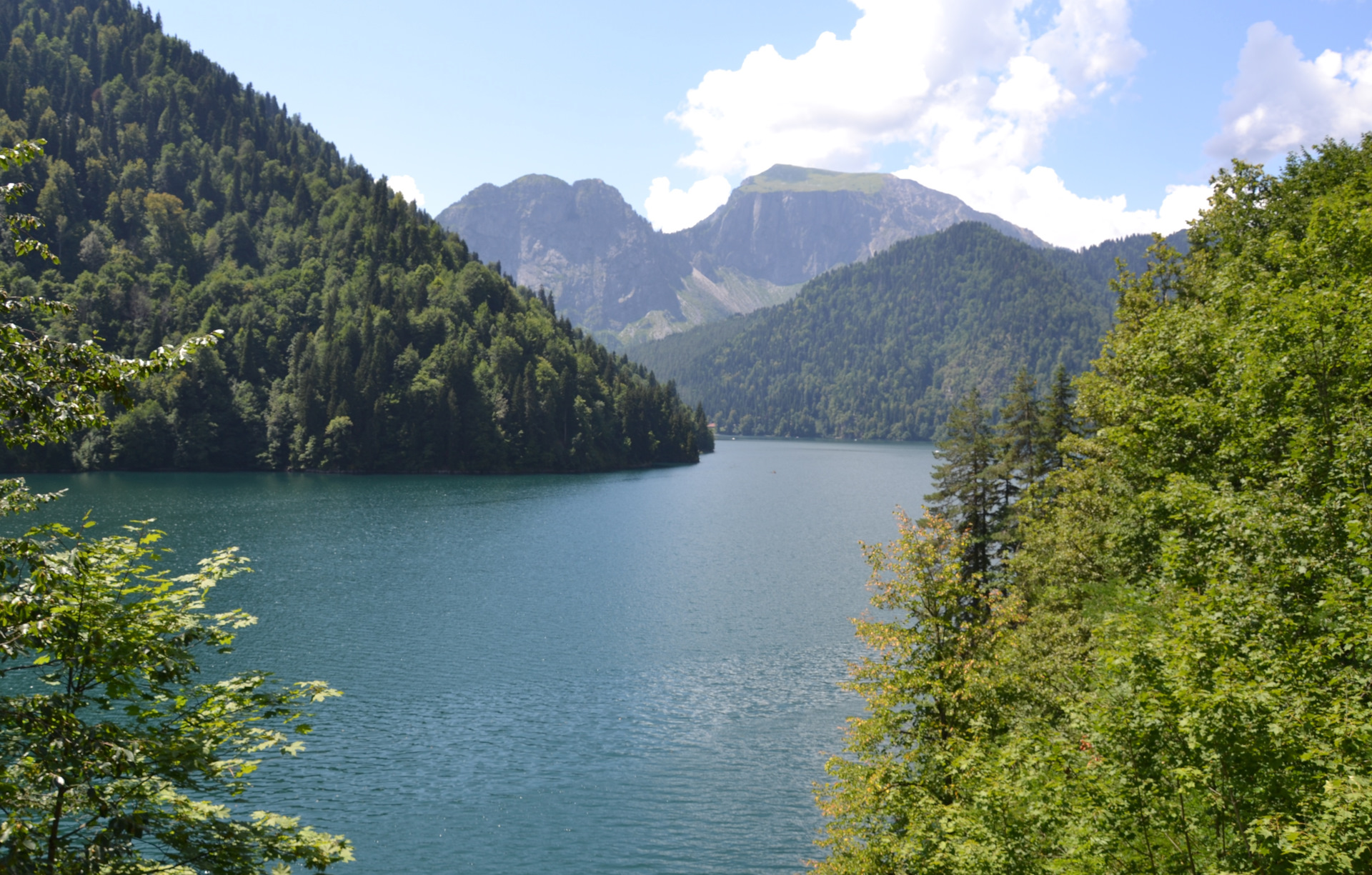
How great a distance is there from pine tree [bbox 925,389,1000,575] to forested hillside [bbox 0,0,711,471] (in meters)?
114

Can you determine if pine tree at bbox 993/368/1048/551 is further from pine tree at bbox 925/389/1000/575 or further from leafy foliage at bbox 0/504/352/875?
leafy foliage at bbox 0/504/352/875

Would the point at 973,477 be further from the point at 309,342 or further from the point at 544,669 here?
the point at 309,342

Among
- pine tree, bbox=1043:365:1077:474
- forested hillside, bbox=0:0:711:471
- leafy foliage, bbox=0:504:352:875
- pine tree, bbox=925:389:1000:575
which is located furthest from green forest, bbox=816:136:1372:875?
forested hillside, bbox=0:0:711:471

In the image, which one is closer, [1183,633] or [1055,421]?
[1183,633]

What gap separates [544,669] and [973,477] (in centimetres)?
3142

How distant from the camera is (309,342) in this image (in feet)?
516

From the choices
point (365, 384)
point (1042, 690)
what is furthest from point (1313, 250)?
point (365, 384)

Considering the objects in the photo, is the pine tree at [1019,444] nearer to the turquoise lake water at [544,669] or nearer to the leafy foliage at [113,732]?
the turquoise lake water at [544,669]

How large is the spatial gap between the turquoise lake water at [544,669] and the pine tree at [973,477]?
1129cm

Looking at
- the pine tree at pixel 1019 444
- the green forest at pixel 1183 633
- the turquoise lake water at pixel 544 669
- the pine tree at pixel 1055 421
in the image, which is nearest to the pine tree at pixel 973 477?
the pine tree at pixel 1019 444

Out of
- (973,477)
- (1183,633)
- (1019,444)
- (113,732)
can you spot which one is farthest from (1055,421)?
(113,732)

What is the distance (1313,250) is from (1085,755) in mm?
21752

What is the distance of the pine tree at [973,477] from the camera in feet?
177

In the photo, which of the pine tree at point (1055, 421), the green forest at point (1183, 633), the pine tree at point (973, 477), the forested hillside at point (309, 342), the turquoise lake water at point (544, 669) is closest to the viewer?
the green forest at point (1183, 633)
